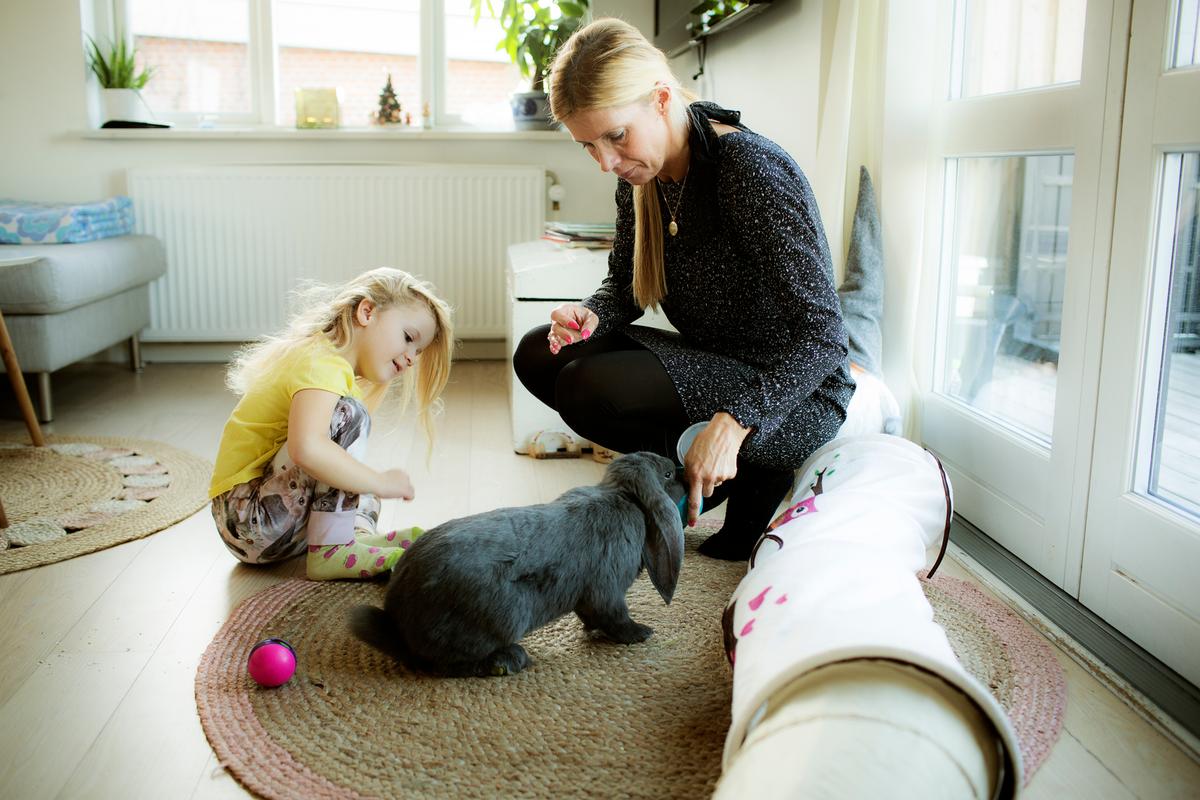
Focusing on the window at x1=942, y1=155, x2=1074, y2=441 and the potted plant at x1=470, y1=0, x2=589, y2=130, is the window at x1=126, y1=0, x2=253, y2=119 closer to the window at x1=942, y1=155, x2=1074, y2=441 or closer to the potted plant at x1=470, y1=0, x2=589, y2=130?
the potted plant at x1=470, y1=0, x2=589, y2=130

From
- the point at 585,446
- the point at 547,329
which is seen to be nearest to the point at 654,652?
the point at 547,329

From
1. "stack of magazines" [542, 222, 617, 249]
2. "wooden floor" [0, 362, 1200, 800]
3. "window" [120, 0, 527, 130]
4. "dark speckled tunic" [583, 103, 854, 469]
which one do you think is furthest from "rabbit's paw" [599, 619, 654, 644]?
"window" [120, 0, 527, 130]

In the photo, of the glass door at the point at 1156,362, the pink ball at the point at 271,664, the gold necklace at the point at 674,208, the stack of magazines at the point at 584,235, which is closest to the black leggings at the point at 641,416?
the gold necklace at the point at 674,208

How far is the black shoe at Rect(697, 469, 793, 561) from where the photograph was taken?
1848 mm

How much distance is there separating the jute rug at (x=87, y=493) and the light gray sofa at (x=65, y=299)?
11.0 inches

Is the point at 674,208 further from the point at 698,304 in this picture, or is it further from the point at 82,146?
the point at 82,146

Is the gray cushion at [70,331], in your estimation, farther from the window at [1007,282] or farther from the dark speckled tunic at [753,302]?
the window at [1007,282]

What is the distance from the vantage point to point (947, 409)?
208 cm

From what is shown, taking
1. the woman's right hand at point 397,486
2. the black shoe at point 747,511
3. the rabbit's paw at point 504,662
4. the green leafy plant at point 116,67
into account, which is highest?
the green leafy plant at point 116,67

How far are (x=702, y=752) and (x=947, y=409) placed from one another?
3.52 feet

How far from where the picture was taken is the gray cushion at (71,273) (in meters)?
2.79

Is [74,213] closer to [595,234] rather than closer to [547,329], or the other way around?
[595,234]

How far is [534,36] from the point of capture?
3.62 m

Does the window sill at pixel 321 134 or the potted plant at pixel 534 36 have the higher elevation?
the potted plant at pixel 534 36
